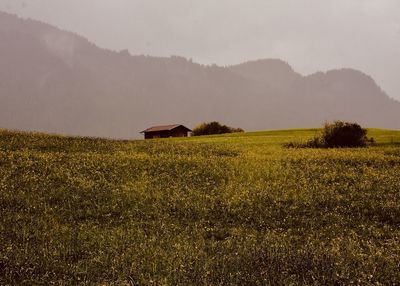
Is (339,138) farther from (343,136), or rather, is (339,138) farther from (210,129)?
(210,129)

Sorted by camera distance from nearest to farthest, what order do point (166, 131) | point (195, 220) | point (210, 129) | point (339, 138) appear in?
point (195, 220) → point (339, 138) → point (210, 129) → point (166, 131)

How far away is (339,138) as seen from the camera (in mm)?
46625

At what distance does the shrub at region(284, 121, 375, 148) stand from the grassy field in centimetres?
1514

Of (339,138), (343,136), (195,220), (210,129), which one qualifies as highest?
(210,129)

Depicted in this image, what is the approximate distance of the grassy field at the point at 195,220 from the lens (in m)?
11.1

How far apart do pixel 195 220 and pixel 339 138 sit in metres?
32.7

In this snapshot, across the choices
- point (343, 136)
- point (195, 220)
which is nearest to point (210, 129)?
point (343, 136)

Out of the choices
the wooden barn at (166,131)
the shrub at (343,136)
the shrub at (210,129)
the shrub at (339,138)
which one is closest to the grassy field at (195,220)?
the shrub at (339,138)

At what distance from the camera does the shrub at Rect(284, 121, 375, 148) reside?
4631cm

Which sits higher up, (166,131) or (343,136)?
(166,131)

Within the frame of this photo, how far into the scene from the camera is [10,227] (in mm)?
14984

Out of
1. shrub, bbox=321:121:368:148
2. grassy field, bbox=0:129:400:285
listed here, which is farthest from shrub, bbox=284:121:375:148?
grassy field, bbox=0:129:400:285

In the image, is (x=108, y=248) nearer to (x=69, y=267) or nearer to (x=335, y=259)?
(x=69, y=267)

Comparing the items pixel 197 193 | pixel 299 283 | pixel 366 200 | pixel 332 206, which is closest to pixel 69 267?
pixel 299 283
